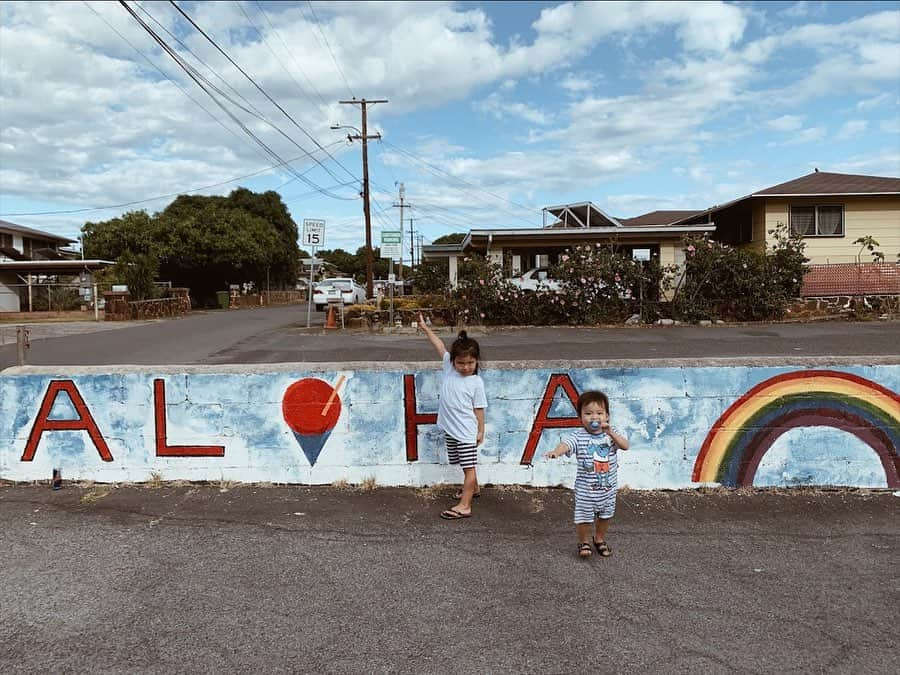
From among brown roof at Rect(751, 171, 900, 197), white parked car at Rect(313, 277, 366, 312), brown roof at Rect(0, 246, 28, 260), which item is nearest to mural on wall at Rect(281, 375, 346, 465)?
brown roof at Rect(751, 171, 900, 197)

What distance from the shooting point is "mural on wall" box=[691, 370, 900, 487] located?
17.7 feet

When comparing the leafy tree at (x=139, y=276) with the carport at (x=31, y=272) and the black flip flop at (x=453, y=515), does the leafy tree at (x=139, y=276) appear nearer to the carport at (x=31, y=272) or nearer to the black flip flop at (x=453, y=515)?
the carport at (x=31, y=272)

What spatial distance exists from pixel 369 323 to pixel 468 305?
9.43 ft

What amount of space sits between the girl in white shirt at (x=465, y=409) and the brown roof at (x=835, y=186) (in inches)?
823

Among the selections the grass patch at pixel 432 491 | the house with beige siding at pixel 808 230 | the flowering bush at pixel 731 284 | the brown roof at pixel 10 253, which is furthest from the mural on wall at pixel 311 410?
the brown roof at pixel 10 253

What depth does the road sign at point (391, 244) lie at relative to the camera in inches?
729

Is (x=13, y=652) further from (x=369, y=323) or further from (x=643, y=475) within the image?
(x=369, y=323)

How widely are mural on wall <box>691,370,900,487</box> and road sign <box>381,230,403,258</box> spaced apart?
45.0 ft

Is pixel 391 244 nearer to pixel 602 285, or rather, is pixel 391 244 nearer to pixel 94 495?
pixel 602 285

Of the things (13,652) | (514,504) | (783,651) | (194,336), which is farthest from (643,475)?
(194,336)

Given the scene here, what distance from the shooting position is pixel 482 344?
51.2 feet

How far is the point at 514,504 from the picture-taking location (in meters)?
5.14

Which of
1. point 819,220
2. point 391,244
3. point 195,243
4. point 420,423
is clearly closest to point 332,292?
point 391,244

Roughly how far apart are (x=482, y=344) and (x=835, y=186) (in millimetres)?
15292
